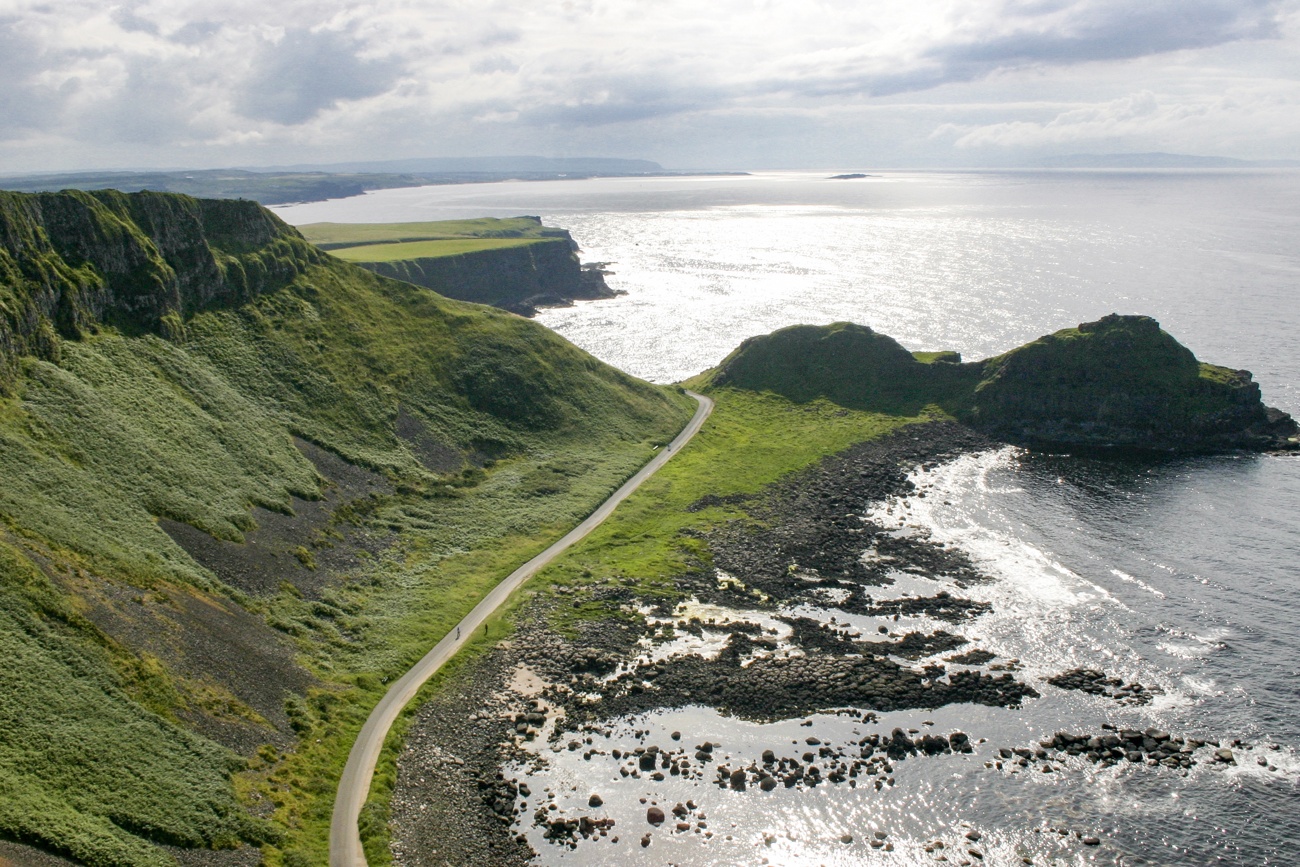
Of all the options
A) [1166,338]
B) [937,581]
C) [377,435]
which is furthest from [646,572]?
[1166,338]

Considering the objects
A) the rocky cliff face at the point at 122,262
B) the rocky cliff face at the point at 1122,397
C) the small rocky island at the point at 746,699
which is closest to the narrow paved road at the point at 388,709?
the small rocky island at the point at 746,699

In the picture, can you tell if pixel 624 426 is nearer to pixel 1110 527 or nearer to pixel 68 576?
pixel 1110 527

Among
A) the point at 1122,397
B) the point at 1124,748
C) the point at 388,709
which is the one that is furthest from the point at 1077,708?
the point at 1122,397

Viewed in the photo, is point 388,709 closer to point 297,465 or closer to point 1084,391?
point 297,465

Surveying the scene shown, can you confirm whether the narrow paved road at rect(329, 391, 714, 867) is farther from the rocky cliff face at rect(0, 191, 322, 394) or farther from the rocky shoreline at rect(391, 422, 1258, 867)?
the rocky cliff face at rect(0, 191, 322, 394)

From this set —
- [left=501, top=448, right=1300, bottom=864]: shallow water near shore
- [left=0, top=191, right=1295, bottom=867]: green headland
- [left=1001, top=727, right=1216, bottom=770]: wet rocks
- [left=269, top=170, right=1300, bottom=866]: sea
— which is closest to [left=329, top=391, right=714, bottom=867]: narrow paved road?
[left=0, top=191, right=1295, bottom=867]: green headland

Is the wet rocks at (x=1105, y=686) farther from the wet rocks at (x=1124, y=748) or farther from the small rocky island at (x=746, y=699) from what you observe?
the wet rocks at (x=1124, y=748)

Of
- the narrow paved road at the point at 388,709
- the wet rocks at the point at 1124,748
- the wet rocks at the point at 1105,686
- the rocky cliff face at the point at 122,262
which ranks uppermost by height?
the rocky cliff face at the point at 122,262
